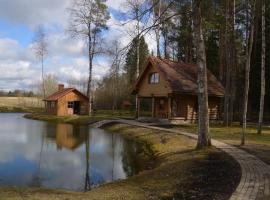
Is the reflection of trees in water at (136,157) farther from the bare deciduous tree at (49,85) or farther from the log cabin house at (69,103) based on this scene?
the bare deciduous tree at (49,85)

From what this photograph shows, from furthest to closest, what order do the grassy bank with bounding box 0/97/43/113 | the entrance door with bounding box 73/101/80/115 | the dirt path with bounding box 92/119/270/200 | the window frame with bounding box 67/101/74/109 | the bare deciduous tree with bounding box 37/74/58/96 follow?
the bare deciduous tree with bounding box 37/74/58/96 < the grassy bank with bounding box 0/97/43/113 < the entrance door with bounding box 73/101/80/115 < the window frame with bounding box 67/101/74/109 < the dirt path with bounding box 92/119/270/200

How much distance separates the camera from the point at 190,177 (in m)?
11.3

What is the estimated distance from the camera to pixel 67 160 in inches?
717

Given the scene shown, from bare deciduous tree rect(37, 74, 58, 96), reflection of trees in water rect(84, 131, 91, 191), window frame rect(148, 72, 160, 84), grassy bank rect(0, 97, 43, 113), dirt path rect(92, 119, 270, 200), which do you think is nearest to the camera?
dirt path rect(92, 119, 270, 200)

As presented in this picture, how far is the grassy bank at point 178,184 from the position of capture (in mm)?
9477

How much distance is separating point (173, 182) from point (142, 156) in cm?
851

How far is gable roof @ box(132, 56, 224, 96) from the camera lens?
3350 centimetres

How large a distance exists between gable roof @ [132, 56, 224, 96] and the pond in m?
8.31

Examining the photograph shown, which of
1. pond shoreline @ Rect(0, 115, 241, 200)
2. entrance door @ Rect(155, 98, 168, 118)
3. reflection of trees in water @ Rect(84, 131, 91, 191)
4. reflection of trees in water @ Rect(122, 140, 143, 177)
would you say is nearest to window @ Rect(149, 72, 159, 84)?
entrance door @ Rect(155, 98, 168, 118)

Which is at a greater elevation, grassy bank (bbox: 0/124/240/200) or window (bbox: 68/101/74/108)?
window (bbox: 68/101/74/108)

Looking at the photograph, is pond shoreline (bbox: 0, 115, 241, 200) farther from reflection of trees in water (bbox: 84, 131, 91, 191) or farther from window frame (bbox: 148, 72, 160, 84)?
window frame (bbox: 148, 72, 160, 84)

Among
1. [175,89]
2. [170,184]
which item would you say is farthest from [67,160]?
[175,89]

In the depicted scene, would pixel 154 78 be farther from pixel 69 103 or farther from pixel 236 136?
pixel 69 103

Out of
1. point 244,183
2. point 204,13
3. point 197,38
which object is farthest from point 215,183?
point 204,13
